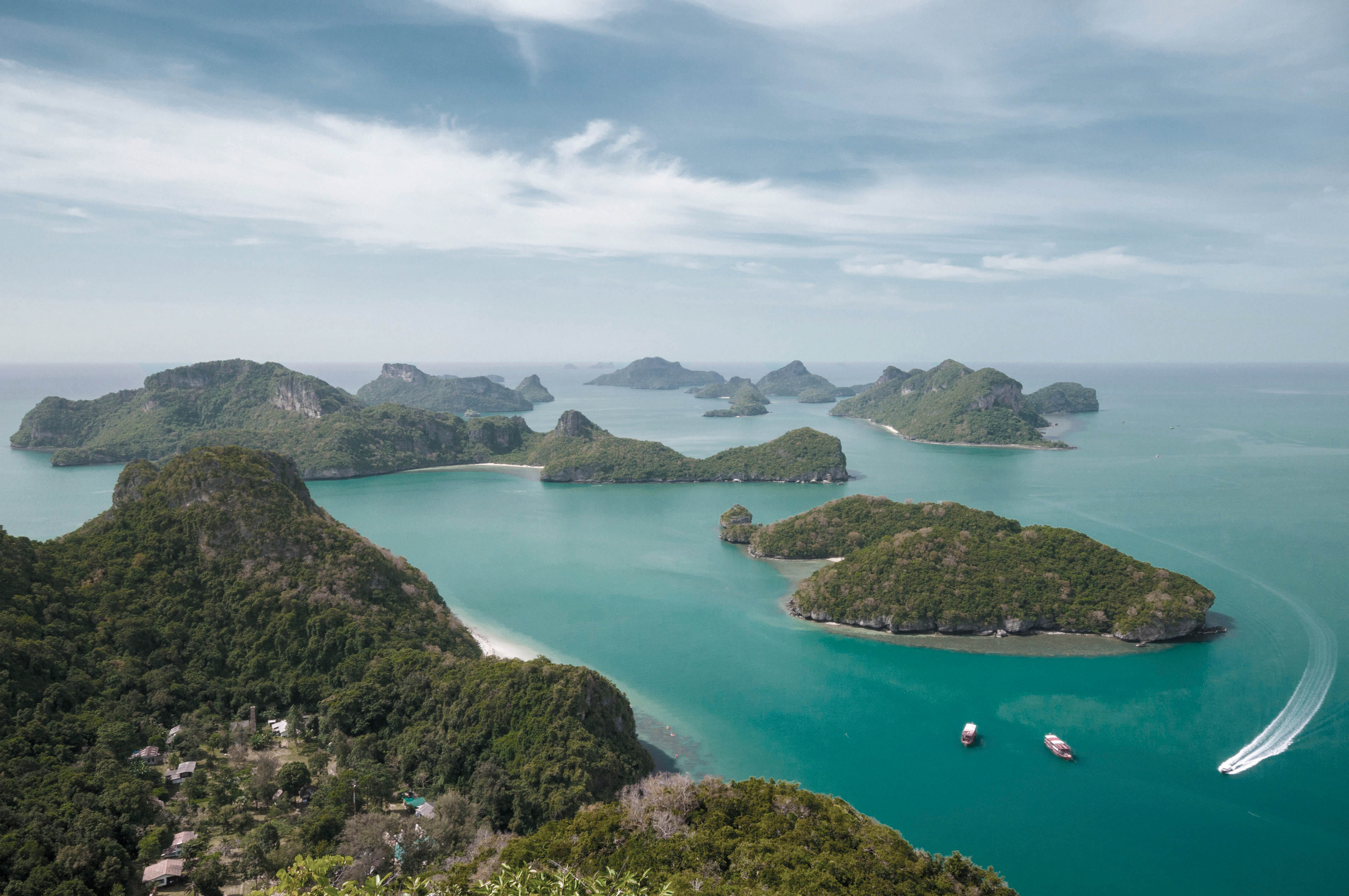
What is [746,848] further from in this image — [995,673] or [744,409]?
[744,409]

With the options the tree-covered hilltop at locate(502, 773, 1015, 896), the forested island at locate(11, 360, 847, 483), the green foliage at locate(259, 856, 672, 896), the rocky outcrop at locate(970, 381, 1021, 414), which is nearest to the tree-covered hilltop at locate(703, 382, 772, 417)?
the rocky outcrop at locate(970, 381, 1021, 414)

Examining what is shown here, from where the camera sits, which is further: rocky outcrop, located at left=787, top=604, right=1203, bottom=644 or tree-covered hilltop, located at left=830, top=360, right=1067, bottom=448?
tree-covered hilltop, located at left=830, top=360, right=1067, bottom=448

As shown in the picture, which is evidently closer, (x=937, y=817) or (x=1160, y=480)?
(x=937, y=817)

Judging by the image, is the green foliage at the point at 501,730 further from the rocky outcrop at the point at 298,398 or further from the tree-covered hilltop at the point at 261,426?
the rocky outcrop at the point at 298,398

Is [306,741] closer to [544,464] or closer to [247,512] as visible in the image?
[247,512]

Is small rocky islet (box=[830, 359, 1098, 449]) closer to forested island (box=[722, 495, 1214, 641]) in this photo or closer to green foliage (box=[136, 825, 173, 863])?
forested island (box=[722, 495, 1214, 641])

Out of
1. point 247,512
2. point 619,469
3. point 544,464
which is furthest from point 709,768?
point 544,464
